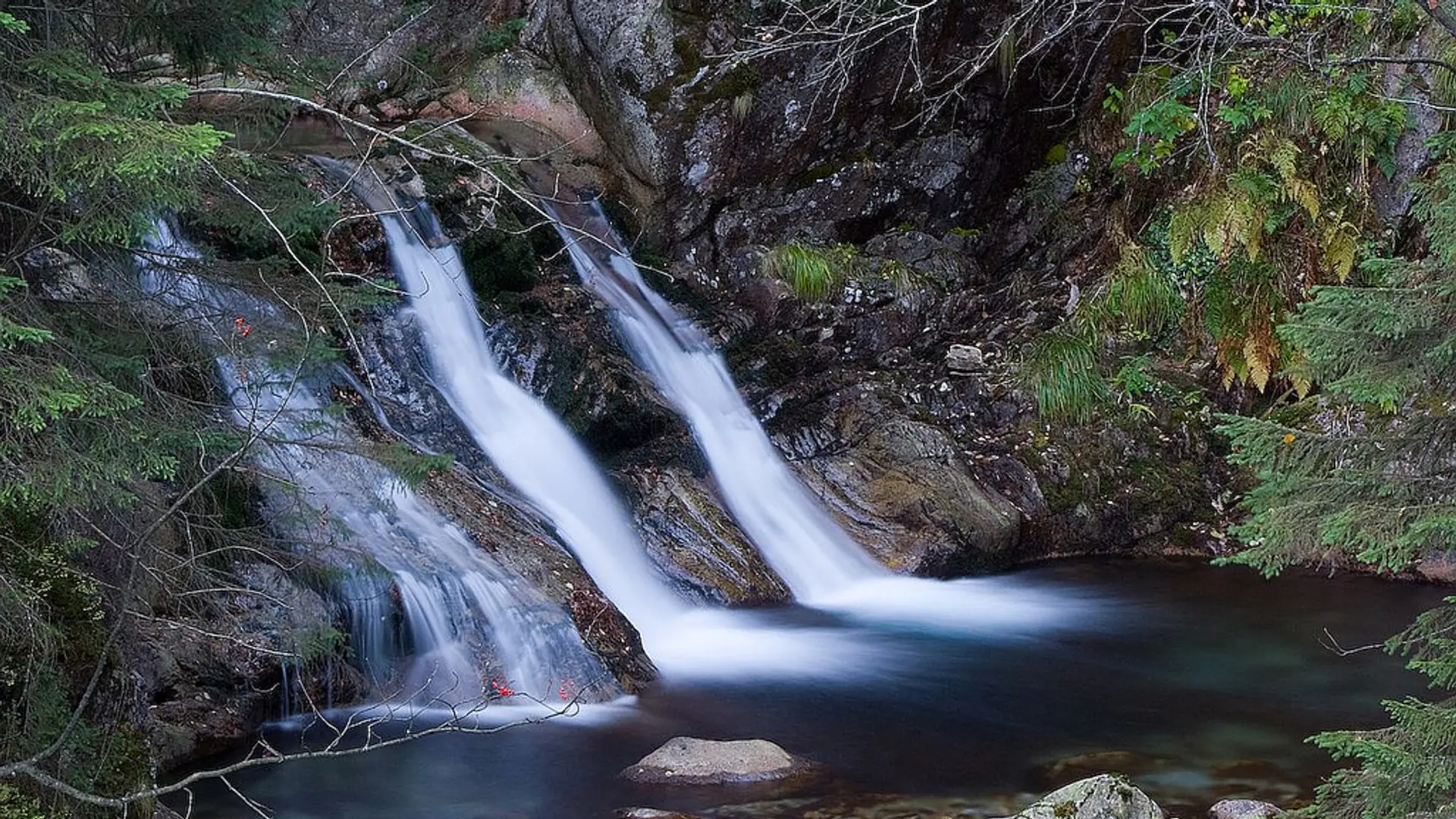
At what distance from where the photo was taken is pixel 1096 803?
4480mm

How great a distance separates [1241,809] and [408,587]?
425 centimetres

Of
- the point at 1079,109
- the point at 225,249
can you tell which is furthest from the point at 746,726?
the point at 1079,109

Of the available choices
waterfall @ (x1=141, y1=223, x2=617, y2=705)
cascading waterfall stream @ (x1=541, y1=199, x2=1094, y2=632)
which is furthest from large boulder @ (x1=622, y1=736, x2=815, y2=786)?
cascading waterfall stream @ (x1=541, y1=199, x2=1094, y2=632)

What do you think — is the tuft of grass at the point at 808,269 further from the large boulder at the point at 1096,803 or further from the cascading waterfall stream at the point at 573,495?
the large boulder at the point at 1096,803

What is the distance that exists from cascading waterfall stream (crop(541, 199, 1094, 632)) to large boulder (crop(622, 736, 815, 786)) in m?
2.80

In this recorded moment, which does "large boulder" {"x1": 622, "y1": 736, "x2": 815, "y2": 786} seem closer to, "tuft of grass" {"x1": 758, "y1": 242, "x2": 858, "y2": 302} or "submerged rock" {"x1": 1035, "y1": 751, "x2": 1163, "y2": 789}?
"submerged rock" {"x1": 1035, "y1": 751, "x2": 1163, "y2": 789}

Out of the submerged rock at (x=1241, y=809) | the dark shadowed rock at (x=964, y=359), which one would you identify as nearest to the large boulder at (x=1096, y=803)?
the submerged rock at (x=1241, y=809)

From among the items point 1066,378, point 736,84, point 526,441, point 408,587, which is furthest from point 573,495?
point 736,84

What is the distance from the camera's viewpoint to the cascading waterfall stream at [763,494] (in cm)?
899

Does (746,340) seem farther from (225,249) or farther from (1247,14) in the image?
(1247,14)

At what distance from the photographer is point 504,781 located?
19.6 feet

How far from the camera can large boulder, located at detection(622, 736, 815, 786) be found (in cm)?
578

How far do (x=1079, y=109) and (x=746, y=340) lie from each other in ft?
14.4

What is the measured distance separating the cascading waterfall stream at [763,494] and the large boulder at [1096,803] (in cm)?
390
